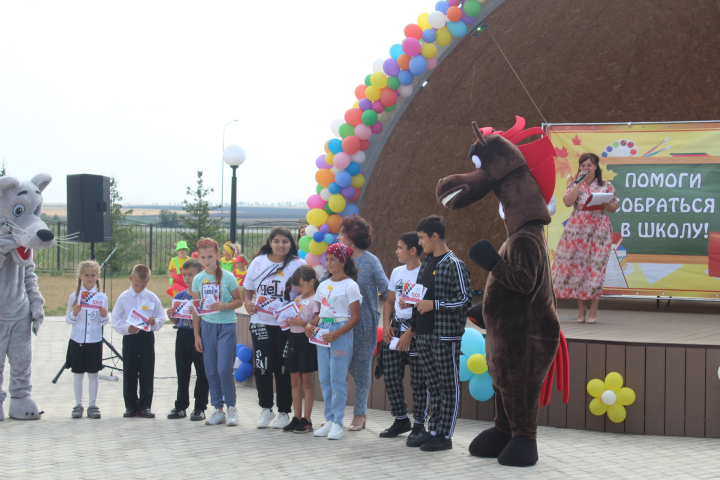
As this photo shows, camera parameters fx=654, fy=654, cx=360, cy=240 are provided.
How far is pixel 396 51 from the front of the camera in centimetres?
706

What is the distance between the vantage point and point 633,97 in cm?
877

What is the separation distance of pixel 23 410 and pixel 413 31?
5.18 metres

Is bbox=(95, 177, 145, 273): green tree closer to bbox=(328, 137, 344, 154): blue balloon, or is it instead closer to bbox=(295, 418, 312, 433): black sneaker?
bbox=(328, 137, 344, 154): blue balloon

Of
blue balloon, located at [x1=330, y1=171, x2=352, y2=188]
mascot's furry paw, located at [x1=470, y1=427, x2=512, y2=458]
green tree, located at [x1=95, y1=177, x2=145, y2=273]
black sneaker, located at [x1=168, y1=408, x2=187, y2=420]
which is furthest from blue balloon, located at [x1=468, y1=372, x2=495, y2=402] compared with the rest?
green tree, located at [x1=95, y1=177, x2=145, y2=273]

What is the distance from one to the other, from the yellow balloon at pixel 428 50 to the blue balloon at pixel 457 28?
244 mm

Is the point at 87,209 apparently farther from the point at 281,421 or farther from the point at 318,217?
the point at 281,421

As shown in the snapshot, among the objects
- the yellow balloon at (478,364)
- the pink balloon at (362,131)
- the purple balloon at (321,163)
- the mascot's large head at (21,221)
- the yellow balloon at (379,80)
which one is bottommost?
the yellow balloon at (478,364)

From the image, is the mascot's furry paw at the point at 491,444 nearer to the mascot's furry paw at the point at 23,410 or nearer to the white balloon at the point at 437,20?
the mascot's furry paw at the point at 23,410

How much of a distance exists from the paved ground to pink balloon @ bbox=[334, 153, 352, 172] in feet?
9.34

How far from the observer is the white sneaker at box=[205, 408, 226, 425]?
5.23 meters

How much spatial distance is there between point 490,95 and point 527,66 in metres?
0.61

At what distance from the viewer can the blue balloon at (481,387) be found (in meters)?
5.32

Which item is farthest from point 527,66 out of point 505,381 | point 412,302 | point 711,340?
point 505,381

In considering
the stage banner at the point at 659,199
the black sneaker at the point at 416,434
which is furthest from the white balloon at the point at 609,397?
the stage banner at the point at 659,199
